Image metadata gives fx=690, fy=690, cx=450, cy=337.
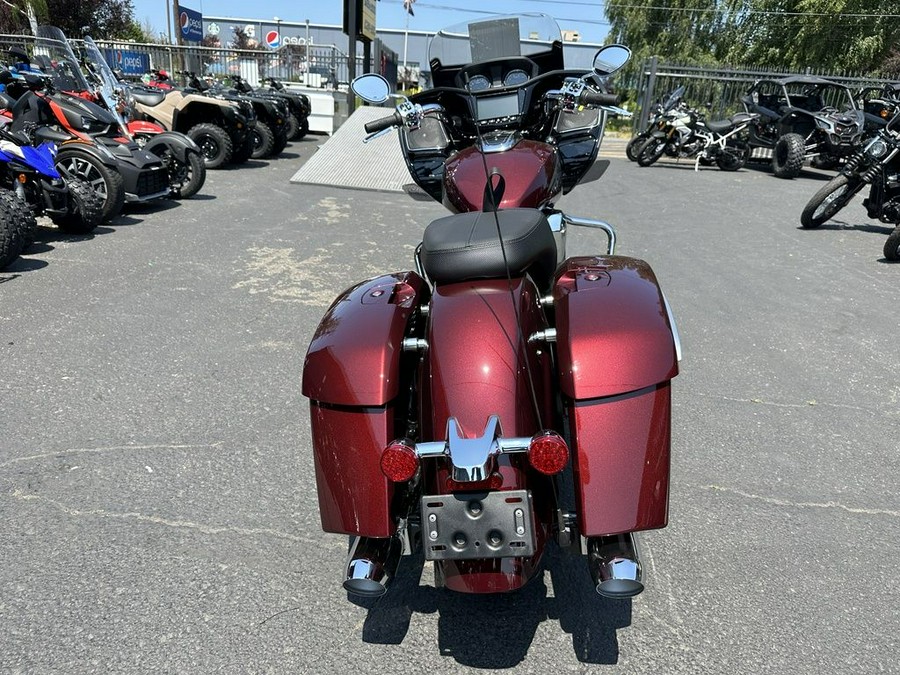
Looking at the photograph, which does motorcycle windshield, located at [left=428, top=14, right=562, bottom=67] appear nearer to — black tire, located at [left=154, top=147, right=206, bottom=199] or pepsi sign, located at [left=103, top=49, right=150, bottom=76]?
black tire, located at [left=154, top=147, right=206, bottom=199]

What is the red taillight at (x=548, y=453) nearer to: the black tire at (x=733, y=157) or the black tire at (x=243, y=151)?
the black tire at (x=243, y=151)

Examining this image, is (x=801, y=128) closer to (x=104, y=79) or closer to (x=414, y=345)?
(x=104, y=79)

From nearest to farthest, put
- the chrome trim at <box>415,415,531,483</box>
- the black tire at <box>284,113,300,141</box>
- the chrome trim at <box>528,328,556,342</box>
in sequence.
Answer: the chrome trim at <box>415,415,531,483</box>
the chrome trim at <box>528,328,556,342</box>
the black tire at <box>284,113,300,141</box>

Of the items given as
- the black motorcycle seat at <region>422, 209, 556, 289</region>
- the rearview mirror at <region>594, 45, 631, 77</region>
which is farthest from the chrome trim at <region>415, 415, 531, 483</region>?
the rearview mirror at <region>594, 45, 631, 77</region>

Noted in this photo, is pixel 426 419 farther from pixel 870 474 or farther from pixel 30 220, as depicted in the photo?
pixel 30 220

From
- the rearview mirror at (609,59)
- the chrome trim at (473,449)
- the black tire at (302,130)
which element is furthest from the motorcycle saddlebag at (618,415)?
the black tire at (302,130)

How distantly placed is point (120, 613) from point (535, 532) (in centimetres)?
138

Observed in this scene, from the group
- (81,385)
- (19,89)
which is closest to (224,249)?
(81,385)

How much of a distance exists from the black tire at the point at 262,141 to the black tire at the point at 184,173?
3.36 m

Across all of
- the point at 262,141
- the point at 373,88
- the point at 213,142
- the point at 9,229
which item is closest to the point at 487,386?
the point at 373,88

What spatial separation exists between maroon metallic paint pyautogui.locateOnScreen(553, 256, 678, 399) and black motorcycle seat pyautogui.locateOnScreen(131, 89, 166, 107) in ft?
35.2

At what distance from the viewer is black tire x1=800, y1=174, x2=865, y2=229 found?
7.86 m

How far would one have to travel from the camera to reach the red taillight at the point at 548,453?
63.5 inches

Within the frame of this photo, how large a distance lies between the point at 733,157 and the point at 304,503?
13546 mm
